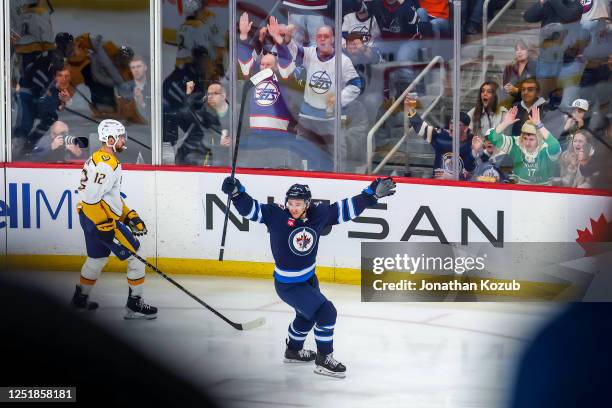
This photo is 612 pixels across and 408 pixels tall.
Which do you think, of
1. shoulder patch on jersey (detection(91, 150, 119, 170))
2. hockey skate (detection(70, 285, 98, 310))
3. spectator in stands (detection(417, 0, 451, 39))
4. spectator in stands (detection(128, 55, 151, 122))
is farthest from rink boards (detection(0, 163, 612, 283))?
hockey skate (detection(70, 285, 98, 310))

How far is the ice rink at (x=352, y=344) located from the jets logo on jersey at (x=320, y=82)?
5.01ft

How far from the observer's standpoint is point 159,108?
907 centimetres

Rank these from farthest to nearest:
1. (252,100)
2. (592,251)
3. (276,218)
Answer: (252,100) → (592,251) → (276,218)

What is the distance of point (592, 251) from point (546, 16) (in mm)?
1693

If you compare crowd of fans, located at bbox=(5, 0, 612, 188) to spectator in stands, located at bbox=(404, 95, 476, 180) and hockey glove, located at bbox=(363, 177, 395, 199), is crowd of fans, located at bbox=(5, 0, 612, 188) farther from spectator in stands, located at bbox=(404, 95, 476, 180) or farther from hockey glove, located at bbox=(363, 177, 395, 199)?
hockey glove, located at bbox=(363, 177, 395, 199)

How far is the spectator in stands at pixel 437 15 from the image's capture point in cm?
825

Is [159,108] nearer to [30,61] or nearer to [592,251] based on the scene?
Result: [30,61]

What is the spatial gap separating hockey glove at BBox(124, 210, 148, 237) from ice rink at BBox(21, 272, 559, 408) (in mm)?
522

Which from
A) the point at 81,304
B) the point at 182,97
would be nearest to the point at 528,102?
the point at 182,97

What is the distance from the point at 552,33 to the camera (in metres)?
7.84

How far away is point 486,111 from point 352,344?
7.65 feet

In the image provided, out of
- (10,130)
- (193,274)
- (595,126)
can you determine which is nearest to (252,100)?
(193,274)

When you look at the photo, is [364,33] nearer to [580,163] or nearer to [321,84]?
[321,84]

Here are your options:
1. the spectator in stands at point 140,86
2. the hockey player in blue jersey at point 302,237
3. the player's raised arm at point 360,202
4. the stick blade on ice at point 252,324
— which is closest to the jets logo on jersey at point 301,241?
the hockey player in blue jersey at point 302,237
